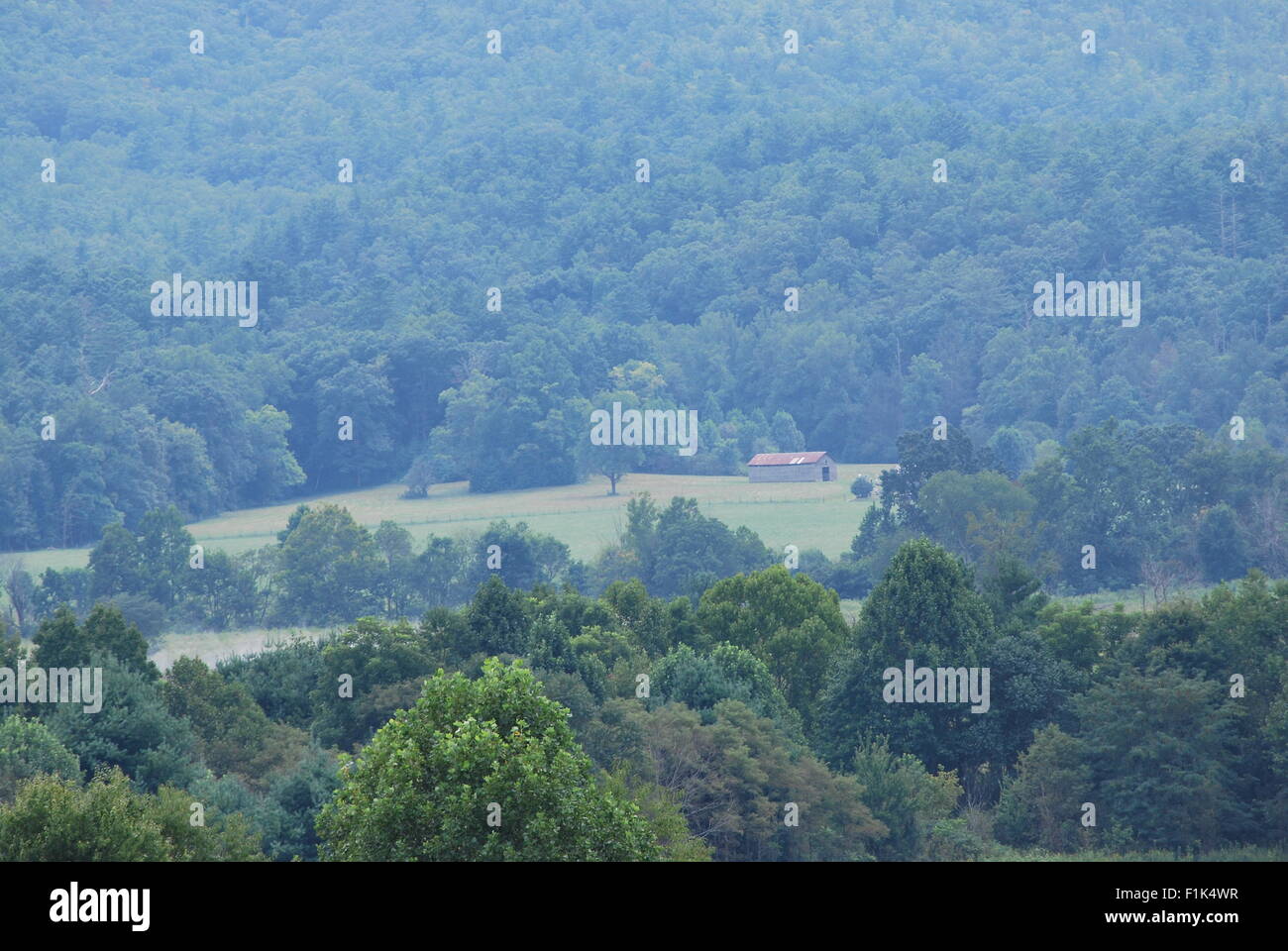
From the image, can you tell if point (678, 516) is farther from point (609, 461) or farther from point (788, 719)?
point (788, 719)

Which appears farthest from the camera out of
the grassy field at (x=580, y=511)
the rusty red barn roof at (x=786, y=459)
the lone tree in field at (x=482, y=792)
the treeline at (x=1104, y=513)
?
the rusty red barn roof at (x=786, y=459)

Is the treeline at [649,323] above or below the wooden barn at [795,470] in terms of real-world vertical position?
above

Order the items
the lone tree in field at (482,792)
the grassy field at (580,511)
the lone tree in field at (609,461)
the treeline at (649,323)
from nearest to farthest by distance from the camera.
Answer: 1. the lone tree in field at (482,792)
2. the grassy field at (580,511)
3. the lone tree in field at (609,461)
4. the treeline at (649,323)

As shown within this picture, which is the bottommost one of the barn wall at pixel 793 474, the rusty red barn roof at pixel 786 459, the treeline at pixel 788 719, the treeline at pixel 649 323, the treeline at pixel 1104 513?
the treeline at pixel 788 719

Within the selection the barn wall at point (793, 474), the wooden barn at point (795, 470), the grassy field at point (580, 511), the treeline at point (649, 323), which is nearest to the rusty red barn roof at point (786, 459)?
the wooden barn at point (795, 470)

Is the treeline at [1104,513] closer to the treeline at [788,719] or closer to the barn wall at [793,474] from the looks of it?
the barn wall at [793,474]
